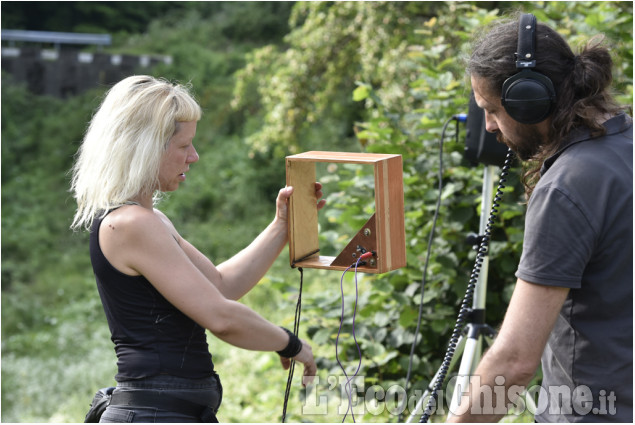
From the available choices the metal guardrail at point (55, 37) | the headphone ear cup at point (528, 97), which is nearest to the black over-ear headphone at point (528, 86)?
the headphone ear cup at point (528, 97)

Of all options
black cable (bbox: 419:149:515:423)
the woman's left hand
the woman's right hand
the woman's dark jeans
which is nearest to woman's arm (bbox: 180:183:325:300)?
the woman's left hand

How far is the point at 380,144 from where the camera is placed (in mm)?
3855

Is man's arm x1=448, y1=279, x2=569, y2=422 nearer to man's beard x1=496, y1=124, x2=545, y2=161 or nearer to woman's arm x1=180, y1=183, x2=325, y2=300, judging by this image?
man's beard x1=496, y1=124, x2=545, y2=161

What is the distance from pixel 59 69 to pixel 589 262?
14301 millimetres

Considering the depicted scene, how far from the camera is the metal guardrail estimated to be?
14891 mm

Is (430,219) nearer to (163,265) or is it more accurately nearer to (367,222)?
(367,222)

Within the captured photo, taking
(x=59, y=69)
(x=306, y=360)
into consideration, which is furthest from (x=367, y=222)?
(x=59, y=69)

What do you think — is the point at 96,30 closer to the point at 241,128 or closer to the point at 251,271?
the point at 241,128

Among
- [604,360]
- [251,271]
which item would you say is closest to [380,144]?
[251,271]

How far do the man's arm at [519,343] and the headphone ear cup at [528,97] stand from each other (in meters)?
0.38

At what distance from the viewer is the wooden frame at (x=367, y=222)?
7.63 ft

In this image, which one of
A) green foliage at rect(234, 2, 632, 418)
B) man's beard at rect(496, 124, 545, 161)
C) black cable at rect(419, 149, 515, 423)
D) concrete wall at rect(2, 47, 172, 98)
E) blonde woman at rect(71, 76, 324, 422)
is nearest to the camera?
man's beard at rect(496, 124, 545, 161)

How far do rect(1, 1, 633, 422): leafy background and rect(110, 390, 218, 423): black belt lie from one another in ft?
4.74

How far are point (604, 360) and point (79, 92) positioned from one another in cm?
1411
